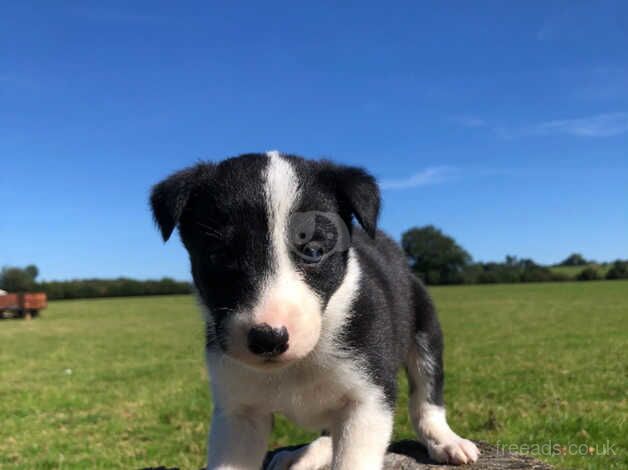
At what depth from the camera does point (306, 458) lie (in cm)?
454

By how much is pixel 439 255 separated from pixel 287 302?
252ft

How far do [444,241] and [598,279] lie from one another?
22556 mm

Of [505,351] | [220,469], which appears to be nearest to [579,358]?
[505,351]

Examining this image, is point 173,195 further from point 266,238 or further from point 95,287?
point 95,287

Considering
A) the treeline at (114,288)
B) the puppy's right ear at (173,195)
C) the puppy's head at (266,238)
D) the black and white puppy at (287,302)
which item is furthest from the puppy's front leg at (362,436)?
the treeline at (114,288)

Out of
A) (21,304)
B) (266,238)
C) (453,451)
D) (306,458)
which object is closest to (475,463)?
(453,451)

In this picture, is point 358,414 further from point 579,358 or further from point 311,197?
point 579,358

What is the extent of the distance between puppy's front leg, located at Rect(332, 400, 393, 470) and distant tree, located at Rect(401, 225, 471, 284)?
6697 centimetres

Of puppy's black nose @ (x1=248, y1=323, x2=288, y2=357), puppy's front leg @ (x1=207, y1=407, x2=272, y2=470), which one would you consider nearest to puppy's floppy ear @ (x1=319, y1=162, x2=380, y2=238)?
puppy's black nose @ (x1=248, y1=323, x2=288, y2=357)

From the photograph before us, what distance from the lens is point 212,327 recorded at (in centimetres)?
346

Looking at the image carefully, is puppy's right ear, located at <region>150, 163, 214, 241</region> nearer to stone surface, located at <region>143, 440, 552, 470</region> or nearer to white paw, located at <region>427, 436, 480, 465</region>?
stone surface, located at <region>143, 440, 552, 470</region>

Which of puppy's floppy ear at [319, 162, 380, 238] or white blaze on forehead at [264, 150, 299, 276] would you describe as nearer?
white blaze on forehead at [264, 150, 299, 276]

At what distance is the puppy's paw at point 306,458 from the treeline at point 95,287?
65.8 m

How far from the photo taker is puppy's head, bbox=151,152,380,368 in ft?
9.15
